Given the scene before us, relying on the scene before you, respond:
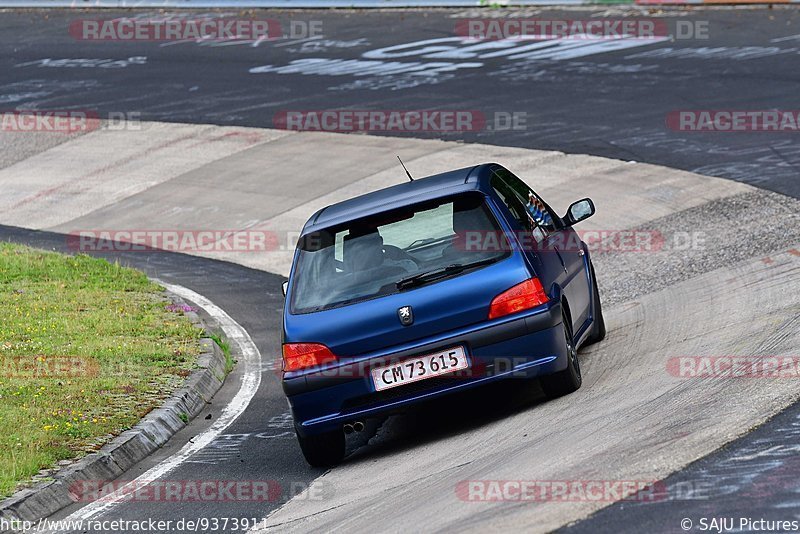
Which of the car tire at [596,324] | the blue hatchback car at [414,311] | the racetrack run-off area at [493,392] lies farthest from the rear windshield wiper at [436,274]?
the car tire at [596,324]

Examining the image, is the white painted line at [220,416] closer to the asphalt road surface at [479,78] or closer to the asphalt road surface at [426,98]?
the asphalt road surface at [426,98]

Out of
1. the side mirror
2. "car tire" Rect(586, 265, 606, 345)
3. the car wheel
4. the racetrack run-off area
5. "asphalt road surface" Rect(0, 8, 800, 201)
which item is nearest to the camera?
the racetrack run-off area

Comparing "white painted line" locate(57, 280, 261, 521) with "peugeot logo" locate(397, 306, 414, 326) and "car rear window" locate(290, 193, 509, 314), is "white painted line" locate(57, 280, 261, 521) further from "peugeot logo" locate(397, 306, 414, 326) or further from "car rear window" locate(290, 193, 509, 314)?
"peugeot logo" locate(397, 306, 414, 326)

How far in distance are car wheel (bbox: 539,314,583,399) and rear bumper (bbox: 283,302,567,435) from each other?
28cm

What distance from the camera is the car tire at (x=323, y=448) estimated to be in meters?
8.21

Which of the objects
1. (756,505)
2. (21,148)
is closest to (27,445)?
(756,505)

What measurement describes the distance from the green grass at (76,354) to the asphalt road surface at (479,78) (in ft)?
21.9

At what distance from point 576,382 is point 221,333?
16.5ft

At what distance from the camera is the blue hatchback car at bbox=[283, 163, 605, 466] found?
7945mm

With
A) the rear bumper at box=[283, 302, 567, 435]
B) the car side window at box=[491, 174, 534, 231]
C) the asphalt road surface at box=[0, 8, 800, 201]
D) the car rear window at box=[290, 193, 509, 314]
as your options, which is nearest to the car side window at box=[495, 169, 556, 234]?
the car side window at box=[491, 174, 534, 231]

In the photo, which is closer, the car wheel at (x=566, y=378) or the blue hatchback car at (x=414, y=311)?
the blue hatchback car at (x=414, y=311)

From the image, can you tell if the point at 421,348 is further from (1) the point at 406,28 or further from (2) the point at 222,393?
(1) the point at 406,28

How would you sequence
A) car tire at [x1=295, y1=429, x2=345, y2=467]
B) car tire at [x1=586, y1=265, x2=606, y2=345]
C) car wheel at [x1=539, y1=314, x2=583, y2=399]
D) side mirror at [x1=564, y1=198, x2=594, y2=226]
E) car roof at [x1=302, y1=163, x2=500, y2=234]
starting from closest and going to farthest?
car tire at [x1=295, y1=429, x2=345, y2=467] < car wheel at [x1=539, y1=314, x2=583, y2=399] < car roof at [x1=302, y1=163, x2=500, y2=234] < side mirror at [x1=564, y1=198, x2=594, y2=226] < car tire at [x1=586, y1=265, x2=606, y2=345]

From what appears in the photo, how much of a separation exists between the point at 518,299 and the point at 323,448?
153 cm
